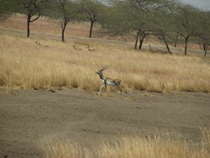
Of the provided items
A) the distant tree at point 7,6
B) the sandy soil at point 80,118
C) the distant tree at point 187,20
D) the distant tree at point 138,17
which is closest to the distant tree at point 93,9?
the distant tree at point 138,17

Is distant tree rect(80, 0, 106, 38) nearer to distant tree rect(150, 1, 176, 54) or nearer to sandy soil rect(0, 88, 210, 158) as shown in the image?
distant tree rect(150, 1, 176, 54)

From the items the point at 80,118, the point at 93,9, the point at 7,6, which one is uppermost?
the point at 93,9

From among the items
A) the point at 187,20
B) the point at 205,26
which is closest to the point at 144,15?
the point at 187,20

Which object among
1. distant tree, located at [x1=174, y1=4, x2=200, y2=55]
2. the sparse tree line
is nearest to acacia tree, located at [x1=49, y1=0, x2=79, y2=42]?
the sparse tree line

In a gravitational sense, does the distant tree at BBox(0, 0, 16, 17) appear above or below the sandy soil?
above

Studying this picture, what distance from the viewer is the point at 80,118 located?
19.0ft

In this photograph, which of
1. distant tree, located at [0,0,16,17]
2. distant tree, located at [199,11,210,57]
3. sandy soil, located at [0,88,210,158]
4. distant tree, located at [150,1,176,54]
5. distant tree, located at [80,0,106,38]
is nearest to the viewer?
sandy soil, located at [0,88,210,158]

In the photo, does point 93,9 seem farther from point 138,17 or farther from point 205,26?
point 205,26

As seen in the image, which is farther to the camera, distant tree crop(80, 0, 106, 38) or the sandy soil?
distant tree crop(80, 0, 106, 38)

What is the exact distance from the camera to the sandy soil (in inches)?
180

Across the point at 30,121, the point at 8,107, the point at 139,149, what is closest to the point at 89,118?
the point at 30,121

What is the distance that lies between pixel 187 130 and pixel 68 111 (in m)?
2.73

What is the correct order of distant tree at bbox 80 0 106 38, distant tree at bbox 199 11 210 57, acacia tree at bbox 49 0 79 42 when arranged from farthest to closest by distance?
distant tree at bbox 80 0 106 38, acacia tree at bbox 49 0 79 42, distant tree at bbox 199 11 210 57

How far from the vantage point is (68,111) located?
6125mm
